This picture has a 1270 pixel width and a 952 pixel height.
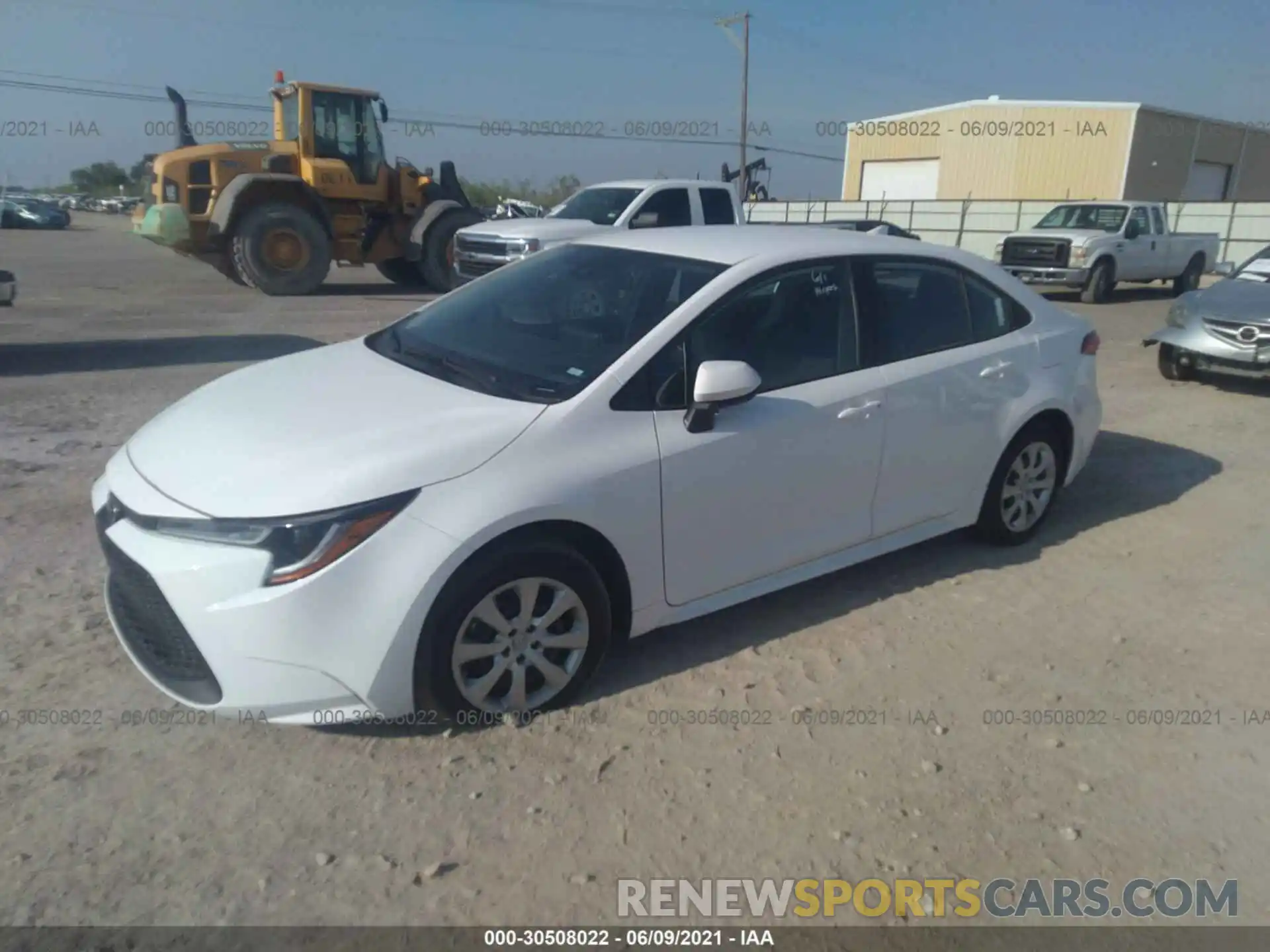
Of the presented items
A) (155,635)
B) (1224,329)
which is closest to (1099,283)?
(1224,329)

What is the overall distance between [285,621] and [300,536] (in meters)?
0.25

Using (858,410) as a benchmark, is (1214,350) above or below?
below

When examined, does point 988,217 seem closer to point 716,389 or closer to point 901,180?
point 901,180

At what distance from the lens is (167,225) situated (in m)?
14.1

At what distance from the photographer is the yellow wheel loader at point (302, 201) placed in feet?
49.0

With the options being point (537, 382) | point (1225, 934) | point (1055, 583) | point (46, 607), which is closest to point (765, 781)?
point (1225, 934)

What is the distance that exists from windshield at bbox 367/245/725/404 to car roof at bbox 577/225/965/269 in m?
0.09

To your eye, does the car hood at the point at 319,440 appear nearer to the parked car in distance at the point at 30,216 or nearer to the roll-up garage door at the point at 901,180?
the roll-up garage door at the point at 901,180

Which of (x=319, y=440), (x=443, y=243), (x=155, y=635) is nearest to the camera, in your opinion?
(x=155, y=635)

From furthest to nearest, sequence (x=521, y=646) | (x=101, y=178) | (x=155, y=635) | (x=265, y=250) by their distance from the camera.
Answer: (x=101, y=178) < (x=265, y=250) < (x=521, y=646) < (x=155, y=635)

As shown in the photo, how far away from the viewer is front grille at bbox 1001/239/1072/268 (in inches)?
694

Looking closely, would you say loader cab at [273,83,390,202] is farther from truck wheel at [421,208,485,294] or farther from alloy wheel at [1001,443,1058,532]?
alloy wheel at [1001,443,1058,532]

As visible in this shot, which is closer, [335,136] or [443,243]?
[335,136]

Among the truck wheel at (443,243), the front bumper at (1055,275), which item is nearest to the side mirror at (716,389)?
the truck wheel at (443,243)
